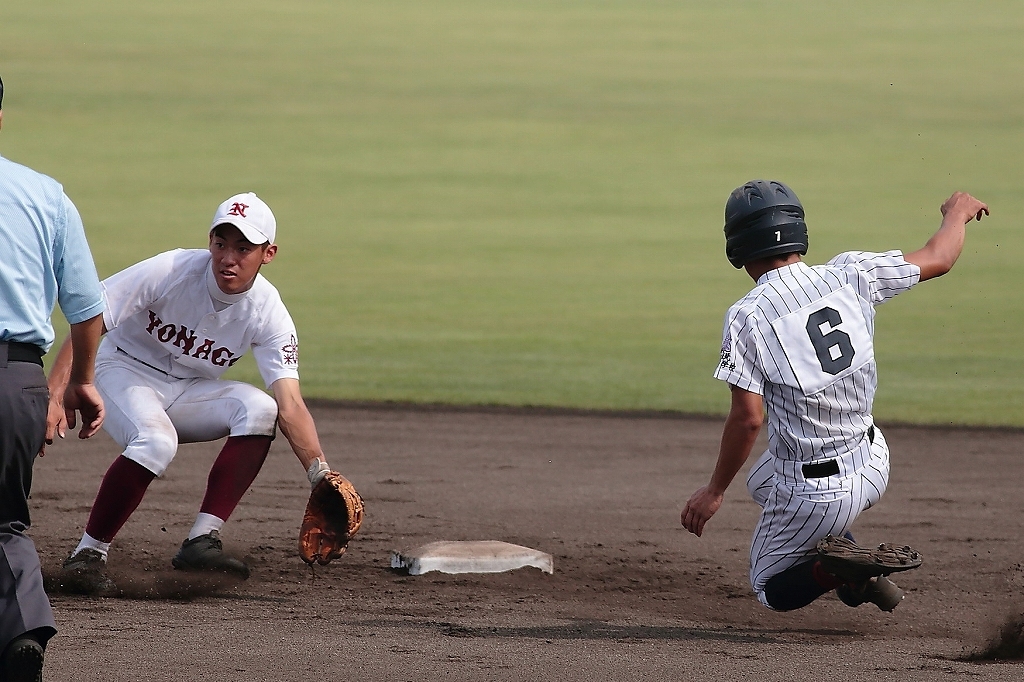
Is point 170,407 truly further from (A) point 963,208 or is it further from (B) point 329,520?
(A) point 963,208

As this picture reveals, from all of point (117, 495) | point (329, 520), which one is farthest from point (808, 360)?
point (117, 495)

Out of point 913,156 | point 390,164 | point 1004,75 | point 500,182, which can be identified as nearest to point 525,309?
point 500,182

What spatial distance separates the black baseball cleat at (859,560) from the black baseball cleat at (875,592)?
4.8 inches

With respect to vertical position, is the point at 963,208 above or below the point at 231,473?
above

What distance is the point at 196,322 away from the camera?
→ 203 inches

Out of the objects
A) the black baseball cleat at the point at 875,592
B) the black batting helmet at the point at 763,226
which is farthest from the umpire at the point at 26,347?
the black baseball cleat at the point at 875,592

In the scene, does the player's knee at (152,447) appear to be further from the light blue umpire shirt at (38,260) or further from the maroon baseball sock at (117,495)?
the light blue umpire shirt at (38,260)

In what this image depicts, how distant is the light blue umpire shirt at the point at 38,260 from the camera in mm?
3193

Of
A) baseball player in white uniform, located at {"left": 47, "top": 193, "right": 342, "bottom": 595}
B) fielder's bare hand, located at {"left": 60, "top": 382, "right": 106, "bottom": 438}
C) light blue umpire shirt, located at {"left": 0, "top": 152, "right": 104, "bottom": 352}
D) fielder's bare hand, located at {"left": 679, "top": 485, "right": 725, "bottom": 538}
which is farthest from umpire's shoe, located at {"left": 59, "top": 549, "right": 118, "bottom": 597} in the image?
fielder's bare hand, located at {"left": 679, "top": 485, "right": 725, "bottom": 538}

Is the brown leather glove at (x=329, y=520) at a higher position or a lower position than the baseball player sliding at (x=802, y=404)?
lower

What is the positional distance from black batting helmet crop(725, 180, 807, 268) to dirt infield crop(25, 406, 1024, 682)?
1221mm

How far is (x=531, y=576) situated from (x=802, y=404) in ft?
4.80

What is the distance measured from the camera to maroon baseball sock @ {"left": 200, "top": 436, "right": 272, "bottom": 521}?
199 inches

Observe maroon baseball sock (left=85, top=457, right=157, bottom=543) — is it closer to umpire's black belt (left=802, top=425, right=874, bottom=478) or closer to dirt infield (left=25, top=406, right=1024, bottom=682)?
dirt infield (left=25, top=406, right=1024, bottom=682)
